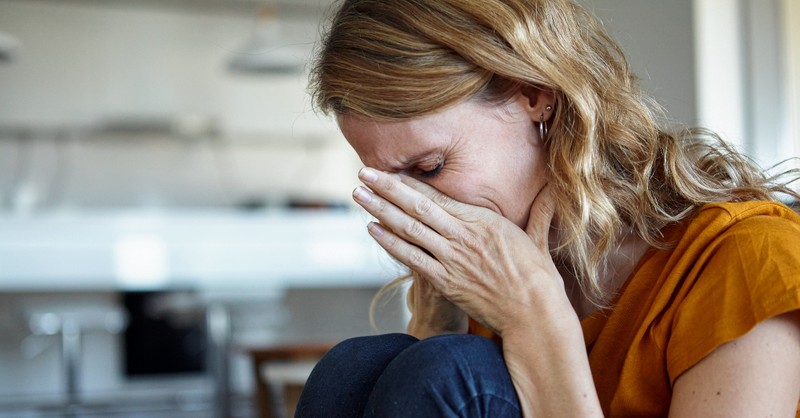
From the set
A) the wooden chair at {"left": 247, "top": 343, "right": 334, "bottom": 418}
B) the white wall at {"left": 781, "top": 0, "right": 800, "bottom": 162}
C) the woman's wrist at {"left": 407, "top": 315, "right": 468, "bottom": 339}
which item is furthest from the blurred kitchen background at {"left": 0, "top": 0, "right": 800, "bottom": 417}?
the woman's wrist at {"left": 407, "top": 315, "right": 468, "bottom": 339}

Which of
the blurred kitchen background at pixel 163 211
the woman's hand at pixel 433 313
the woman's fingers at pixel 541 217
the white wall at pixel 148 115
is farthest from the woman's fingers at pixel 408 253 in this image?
the white wall at pixel 148 115

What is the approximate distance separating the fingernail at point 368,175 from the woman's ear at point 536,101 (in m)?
0.19

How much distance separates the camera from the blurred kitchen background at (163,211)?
4219 millimetres

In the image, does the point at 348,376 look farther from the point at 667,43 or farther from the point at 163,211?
the point at 163,211

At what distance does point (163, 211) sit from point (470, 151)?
3741 millimetres

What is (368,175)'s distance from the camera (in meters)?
0.97

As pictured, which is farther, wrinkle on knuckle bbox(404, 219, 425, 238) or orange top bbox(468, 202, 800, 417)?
wrinkle on knuckle bbox(404, 219, 425, 238)

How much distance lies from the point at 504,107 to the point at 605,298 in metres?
0.25

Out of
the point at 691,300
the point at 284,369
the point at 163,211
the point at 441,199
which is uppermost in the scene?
the point at 441,199

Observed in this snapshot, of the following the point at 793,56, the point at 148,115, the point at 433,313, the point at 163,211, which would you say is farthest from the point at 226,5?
the point at 433,313

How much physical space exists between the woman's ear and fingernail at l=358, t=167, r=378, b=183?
0.62ft

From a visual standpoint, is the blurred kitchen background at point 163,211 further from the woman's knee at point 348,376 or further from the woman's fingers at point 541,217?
the woman's fingers at point 541,217

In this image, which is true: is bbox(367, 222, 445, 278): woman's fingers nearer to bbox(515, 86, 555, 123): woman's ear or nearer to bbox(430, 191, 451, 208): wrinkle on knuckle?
bbox(430, 191, 451, 208): wrinkle on knuckle

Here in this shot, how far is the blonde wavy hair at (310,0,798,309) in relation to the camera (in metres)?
0.96
